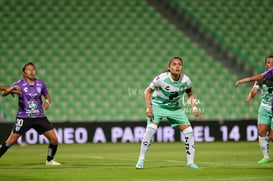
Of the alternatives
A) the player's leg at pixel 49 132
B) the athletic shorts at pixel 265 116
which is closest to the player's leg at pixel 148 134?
the player's leg at pixel 49 132

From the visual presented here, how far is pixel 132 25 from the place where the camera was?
26984mm

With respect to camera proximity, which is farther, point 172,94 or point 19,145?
point 19,145

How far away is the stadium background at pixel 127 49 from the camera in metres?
25.1

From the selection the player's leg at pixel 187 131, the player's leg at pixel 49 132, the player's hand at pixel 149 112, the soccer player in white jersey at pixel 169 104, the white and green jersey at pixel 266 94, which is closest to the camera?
the player's hand at pixel 149 112

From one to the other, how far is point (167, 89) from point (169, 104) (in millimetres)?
327

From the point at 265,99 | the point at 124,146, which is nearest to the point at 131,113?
the point at 124,146

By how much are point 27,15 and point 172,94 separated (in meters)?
15.4

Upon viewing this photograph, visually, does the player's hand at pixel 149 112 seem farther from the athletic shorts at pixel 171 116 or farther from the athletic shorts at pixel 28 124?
the athletic shorts at pixel 28 124

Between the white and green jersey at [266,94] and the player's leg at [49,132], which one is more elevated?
the white and green jersey at [266,94]

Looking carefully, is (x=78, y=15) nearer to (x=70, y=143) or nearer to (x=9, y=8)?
(x=9, y=8)

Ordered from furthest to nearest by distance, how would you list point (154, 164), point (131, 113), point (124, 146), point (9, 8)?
1. point (9, 8)
2. point (131, 113)
3. point (124, 146)
4. point (154, 164)

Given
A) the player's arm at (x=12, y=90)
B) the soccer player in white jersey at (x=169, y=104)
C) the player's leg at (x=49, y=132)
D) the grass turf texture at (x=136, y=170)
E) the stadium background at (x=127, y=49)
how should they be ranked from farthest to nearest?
1. the stadium background at (x=127, y=49)
2. the player's leg at (x=49, y=132)
3. the player's arm at (x=12, y=90)
4. the soccer player in white jersey at (x=169, y=104)
5. the grass turf texture at (x=136, y=170)

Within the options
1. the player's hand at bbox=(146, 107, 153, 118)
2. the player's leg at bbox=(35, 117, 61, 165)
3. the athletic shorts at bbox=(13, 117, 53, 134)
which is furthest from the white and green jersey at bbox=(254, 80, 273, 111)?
the athletic shorts at bbox=(13, 117, 53, 134)

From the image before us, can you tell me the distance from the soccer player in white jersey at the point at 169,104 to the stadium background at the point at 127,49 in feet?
39.8
